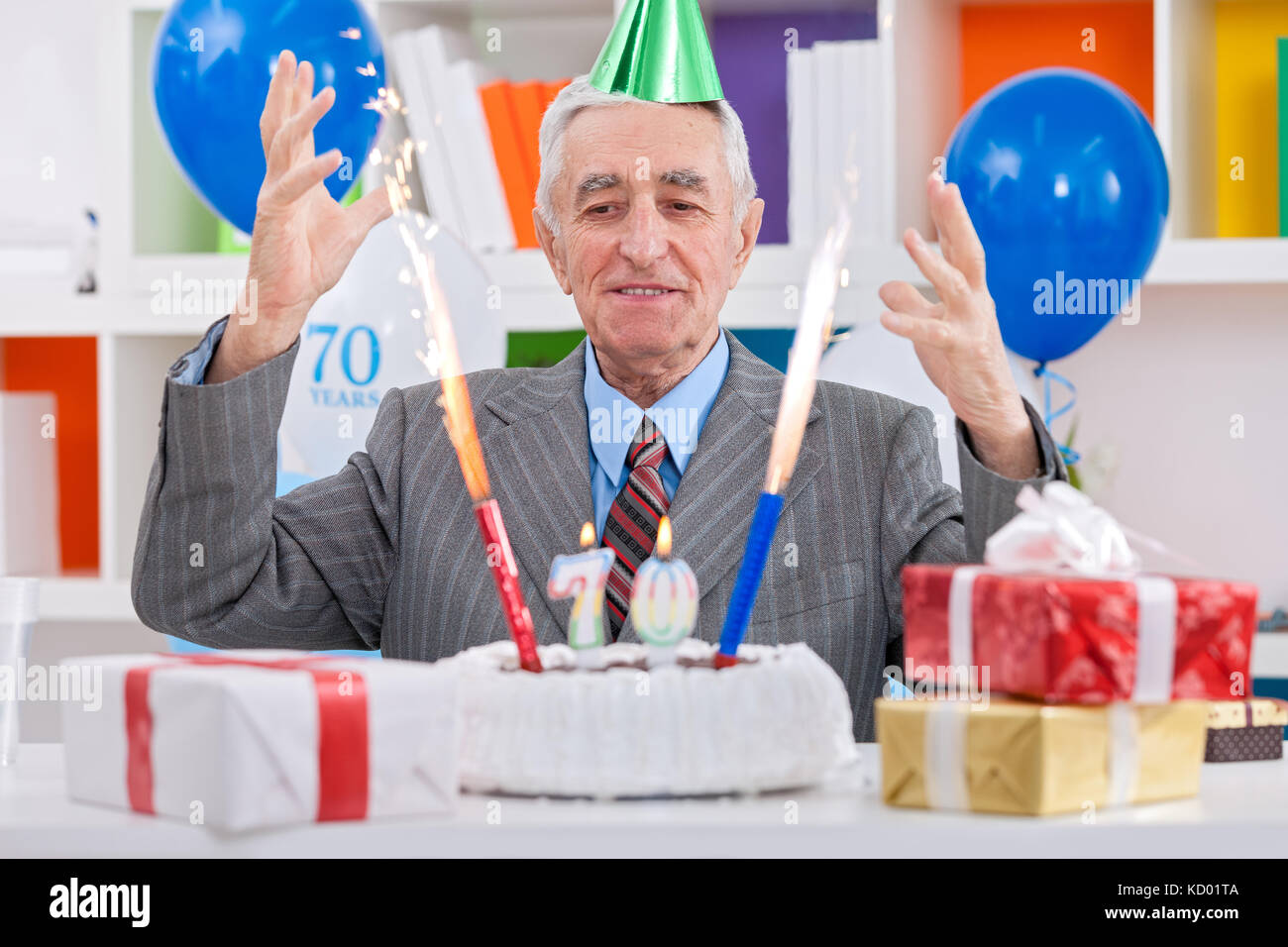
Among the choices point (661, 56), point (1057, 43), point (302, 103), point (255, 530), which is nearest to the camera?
point (302, 103)

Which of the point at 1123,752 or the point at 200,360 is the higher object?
the point at 200,360

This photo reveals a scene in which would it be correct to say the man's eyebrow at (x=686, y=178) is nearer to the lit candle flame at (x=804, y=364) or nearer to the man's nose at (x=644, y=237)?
the man's nose at (x=644, y=237)

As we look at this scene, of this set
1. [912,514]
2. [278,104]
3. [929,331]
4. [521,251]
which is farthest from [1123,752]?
[521,251]

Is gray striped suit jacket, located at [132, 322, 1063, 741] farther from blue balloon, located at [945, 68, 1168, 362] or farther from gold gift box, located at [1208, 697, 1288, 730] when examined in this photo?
blue balloon, located at [945, 68, 1168, 362]

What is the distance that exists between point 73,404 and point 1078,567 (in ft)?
9.25

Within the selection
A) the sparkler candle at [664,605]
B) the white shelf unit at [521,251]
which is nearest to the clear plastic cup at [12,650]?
the sparkler candle at [664,605]

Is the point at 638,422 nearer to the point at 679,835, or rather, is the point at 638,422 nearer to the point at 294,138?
the point at 294,138

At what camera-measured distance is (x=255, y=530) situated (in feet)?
4.81

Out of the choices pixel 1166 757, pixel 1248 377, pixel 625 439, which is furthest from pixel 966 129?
pixel 1166 757

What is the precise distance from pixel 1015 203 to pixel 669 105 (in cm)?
89

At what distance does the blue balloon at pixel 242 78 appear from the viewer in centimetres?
230

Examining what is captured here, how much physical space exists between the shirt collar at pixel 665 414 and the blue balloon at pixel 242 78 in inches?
33.2

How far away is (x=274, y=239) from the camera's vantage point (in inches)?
48.7
